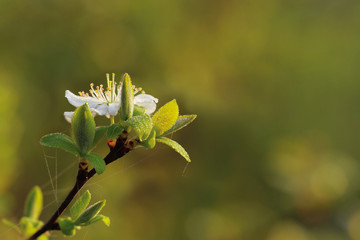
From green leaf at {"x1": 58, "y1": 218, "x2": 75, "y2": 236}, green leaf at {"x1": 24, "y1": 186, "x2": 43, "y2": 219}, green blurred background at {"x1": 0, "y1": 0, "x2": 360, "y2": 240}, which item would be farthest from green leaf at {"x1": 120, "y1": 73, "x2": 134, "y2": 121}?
green blurred background at {"x1": 0, "y1": 0, "x2": 360, "y2": 240}

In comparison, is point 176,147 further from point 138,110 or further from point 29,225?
point 29,225

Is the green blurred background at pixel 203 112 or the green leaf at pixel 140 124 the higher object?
the green leaf at pixel 140 124

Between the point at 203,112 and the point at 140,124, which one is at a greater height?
the point at 140,124

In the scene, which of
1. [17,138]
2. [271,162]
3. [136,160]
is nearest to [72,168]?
[136,160]

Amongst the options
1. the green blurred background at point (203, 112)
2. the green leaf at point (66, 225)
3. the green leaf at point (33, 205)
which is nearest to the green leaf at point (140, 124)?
the green leaf at point (66, 225)

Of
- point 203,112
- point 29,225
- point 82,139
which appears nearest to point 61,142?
point 82,139

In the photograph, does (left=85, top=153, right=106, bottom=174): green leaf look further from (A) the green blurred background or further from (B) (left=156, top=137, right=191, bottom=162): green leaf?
(A) the green blurred background

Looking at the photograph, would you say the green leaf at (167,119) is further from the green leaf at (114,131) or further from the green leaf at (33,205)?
the green leaf at (33,205)
